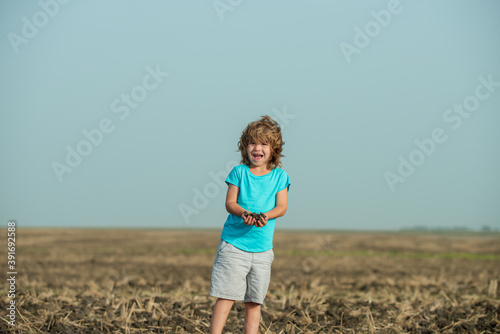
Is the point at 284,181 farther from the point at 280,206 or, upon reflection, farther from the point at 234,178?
the point at 234,178

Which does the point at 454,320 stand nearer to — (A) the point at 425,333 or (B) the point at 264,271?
(A) the point at 425,333

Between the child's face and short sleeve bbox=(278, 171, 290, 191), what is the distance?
0.76ft

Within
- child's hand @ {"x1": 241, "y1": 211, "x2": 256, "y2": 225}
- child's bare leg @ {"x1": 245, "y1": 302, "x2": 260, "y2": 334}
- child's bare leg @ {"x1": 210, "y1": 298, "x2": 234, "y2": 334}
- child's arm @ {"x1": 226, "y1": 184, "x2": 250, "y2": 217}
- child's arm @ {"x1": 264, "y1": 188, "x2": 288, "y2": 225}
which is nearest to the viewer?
child's hand @ {"x1": 241, "y1": 211, "x2": 256, "y2": 225}

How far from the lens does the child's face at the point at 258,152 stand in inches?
183

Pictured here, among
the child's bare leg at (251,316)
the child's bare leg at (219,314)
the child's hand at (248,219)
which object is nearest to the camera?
the child's hand at (248,219)

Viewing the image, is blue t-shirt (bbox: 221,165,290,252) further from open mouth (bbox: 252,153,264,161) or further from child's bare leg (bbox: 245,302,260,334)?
child's bare leg (bbox: 245,302,260,334)

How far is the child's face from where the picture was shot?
183 inches

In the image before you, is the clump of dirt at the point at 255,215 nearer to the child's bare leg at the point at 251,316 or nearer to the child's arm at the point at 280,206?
the child's arm at the point at 280,206

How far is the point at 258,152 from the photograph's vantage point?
15.2 ft

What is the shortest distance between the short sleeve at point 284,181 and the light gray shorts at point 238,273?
60cm

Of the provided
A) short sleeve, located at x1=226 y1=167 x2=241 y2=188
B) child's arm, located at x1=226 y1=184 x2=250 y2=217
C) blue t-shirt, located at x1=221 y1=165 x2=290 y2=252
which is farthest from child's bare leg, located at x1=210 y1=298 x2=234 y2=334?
short sleeve, located at x1=226 y1=167 x2=241 y2=188

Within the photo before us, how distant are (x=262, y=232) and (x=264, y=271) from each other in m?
0.36

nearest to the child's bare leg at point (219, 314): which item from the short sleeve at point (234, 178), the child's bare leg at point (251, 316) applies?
the child's bare leg at point (251, 316)

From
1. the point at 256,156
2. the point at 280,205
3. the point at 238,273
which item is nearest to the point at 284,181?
the point at 280,205
